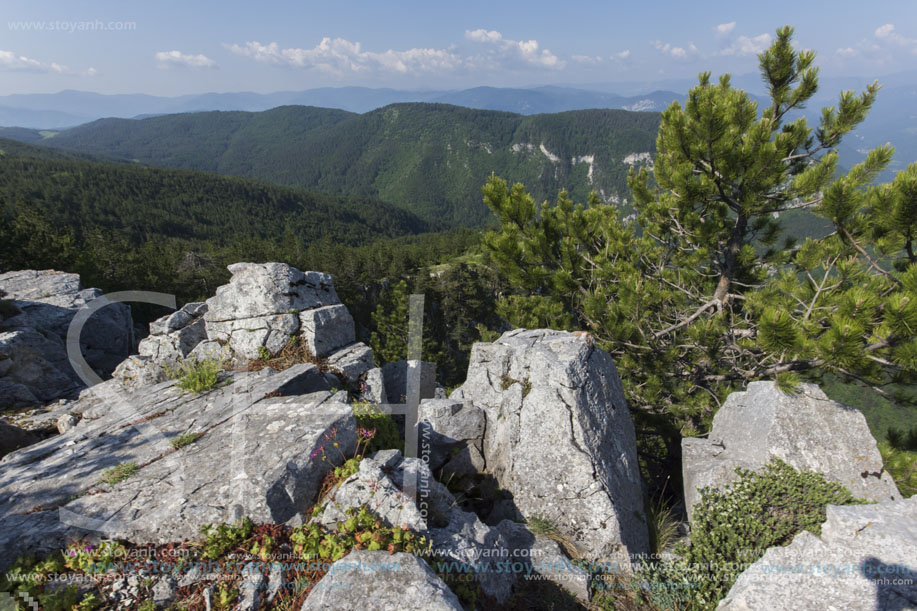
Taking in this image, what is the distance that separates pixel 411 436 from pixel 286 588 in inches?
150

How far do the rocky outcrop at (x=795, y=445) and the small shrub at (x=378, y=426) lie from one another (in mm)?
5677

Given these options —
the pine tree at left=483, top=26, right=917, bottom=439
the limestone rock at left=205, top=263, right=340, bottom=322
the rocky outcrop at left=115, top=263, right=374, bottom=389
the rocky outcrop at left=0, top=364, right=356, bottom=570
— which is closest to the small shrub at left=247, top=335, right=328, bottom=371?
the rocky outcrop at left=115, top=263, right=374, bottom=389

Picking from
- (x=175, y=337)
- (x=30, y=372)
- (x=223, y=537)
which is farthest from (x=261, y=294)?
(x=30, y=372)

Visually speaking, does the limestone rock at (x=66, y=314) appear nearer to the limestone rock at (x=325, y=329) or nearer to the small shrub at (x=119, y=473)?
the limestone rock at (x=325, y=329)

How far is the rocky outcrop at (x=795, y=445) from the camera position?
7.18 m

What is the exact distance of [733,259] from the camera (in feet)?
34.2

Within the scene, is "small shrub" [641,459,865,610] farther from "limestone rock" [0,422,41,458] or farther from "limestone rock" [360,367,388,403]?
"limestone rock" [0,422,41,458]

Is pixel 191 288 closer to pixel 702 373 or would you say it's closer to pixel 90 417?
pixel 90 417

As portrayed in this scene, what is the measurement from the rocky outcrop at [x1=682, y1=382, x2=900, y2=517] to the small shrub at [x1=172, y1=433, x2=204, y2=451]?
9.00 metres

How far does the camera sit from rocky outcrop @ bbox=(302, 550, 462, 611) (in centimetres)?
399

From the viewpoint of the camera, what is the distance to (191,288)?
46062mm

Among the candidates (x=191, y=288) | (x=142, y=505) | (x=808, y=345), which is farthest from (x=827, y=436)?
(x=191, y=288)

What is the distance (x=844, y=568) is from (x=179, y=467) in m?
9.12

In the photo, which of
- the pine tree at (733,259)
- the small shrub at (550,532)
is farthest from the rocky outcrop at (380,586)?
the pine tree at (733,259)
